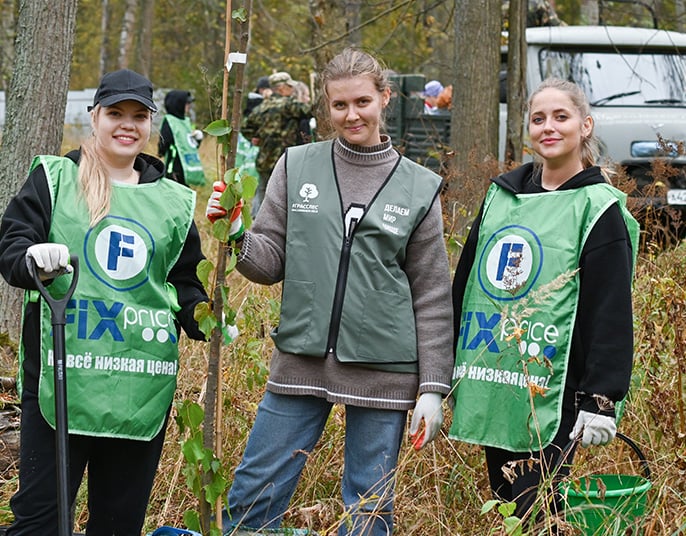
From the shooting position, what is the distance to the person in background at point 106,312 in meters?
2.91

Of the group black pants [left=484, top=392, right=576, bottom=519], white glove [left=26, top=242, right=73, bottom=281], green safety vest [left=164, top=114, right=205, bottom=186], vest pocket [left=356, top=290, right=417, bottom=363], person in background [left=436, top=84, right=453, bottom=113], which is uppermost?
person in background [left=436, top=84, right=453, bottom=113]

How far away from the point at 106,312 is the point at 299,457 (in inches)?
30.5

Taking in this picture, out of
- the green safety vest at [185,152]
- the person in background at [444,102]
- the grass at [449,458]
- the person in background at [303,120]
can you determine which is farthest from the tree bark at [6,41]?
the grass at [449,458]

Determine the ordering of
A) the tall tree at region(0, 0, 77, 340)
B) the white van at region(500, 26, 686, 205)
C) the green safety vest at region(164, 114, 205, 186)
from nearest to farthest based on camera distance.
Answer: the tall tree at region(0, 0, 77, 340)
the white van at region(500, 26, 686, 205)
the green safety vest at region(164, 114, 205, 186)

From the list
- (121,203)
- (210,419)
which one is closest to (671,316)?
(210,419)

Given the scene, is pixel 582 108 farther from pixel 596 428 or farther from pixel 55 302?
pixel 55 302

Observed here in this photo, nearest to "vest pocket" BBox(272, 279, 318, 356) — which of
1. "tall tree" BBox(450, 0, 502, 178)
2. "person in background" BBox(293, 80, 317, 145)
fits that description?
"tall tree" BBox(450, 0, 502, 178)

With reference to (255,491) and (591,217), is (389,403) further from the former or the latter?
(591,217)

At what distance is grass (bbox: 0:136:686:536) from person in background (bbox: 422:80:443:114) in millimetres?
5632

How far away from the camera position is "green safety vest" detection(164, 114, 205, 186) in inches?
427

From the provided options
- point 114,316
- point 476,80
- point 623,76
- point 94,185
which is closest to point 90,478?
point 114,316

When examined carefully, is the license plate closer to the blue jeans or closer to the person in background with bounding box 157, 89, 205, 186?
the blue jeans

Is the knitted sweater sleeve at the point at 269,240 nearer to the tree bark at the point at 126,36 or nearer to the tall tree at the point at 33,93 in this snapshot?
the tall tree at the point at 33,93

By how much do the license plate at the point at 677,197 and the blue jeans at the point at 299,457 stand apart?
16.0 feet
